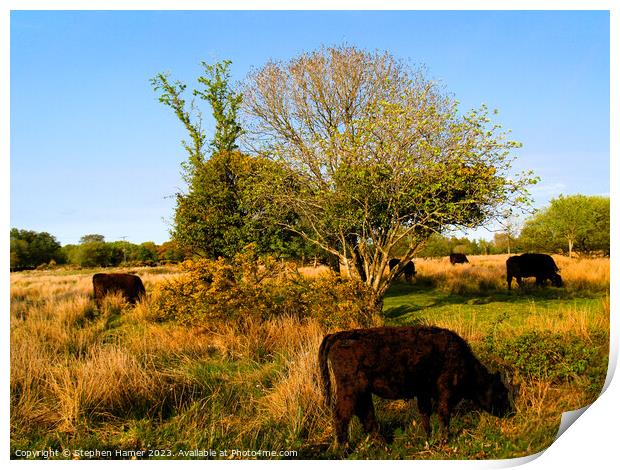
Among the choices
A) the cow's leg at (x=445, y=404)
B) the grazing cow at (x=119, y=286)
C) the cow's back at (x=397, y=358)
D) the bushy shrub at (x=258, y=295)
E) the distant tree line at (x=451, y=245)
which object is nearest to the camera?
the cow's back at (x=397, y=358)

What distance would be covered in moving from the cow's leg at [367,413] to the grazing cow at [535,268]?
7.12 metres

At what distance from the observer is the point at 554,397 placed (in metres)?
Result: 5.38

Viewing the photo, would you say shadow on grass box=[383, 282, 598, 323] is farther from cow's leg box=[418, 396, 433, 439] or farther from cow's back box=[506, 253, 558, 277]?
cow's leg box=[418, 396, 433, 439]

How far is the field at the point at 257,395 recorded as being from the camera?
15.6ft

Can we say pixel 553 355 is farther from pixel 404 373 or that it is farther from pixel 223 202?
pixel 223 202

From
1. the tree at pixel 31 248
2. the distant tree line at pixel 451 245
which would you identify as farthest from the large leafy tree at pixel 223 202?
the tree at pixel 31 248

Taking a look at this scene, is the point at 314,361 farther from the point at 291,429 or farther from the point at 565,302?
the point at 565,302

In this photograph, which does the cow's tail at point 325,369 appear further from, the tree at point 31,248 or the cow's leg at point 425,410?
the tree at point 31,248

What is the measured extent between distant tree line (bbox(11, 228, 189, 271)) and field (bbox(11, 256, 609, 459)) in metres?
0.63

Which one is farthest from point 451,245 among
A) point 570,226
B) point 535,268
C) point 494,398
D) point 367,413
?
point 367,413

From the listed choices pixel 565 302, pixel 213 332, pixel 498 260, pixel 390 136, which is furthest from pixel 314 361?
pixel 498 260

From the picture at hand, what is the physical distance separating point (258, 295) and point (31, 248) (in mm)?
3914
